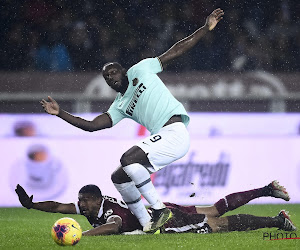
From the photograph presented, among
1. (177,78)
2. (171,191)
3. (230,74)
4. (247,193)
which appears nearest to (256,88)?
(230,74)

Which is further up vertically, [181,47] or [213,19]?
[213,19]

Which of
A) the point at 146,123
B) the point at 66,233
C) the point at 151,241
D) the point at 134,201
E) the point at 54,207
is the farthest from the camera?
the point at 54,207

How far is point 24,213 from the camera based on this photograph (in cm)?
1051

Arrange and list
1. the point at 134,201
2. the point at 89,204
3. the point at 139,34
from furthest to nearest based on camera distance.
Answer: the point at 139,34, the point at 89,204, the point at 134,201

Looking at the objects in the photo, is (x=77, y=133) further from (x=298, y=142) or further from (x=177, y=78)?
(x=298, y=142)

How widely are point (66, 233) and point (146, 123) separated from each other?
142 cm

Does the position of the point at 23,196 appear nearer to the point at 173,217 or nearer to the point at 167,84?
the point at 173,217

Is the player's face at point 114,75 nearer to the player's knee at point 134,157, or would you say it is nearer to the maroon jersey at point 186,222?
the player's knee at point 134,157

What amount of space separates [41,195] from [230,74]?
3.70 meters

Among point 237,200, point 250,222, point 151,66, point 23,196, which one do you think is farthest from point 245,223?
point 23,196

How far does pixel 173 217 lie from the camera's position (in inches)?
295

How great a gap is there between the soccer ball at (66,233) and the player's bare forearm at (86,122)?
3.62 ft

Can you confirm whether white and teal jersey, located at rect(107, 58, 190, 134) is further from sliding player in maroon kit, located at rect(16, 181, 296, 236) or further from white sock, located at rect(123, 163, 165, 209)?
sliding player in maroon kit, located at rect(16, 181, 296, 236)

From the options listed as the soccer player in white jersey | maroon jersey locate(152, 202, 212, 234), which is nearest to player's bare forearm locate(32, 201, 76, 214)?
the soccer player in white jersey
